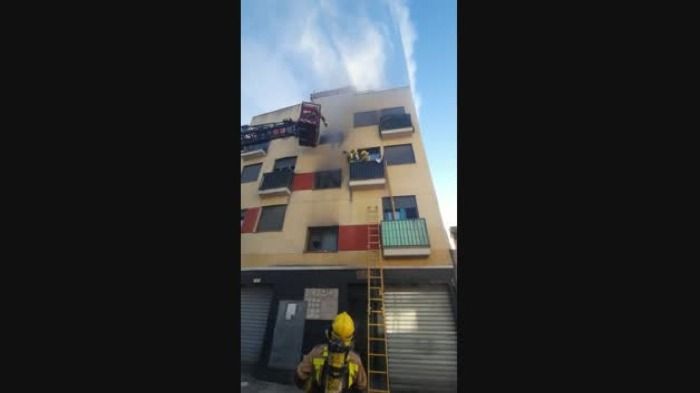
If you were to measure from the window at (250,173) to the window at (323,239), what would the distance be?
243 centimetres

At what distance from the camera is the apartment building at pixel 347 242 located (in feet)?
16.5

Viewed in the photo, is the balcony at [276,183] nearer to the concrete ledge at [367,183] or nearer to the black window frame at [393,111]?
the concrete ledge at [367,183]

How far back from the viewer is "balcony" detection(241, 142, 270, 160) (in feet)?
26.2

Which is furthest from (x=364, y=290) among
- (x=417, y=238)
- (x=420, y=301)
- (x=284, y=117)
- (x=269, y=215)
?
(x=284, y=117)

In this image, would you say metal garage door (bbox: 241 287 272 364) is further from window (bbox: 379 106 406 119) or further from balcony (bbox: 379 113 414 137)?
window (bbox: 379 106 406 119)

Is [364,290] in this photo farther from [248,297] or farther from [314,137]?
[314,137]

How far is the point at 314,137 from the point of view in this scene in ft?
25.2

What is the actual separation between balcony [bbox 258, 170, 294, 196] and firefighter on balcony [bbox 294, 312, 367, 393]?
4.39 metres

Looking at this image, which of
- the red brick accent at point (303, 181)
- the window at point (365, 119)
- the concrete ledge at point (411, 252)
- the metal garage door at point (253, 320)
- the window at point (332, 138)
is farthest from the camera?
the window at point (365, 119)

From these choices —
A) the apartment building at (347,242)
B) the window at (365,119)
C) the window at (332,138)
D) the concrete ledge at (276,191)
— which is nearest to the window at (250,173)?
the apartment building at (347,242)

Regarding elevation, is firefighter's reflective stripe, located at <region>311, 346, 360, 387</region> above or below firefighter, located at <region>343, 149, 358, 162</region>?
below

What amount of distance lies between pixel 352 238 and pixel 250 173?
3.59 metres

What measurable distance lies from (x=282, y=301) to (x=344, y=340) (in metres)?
3.01

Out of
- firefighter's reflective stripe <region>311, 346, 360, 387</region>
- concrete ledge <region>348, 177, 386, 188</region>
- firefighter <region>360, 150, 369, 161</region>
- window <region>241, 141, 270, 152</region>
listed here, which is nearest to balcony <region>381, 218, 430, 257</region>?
concrete ledge <region>348, 177, 386, 188</region>
